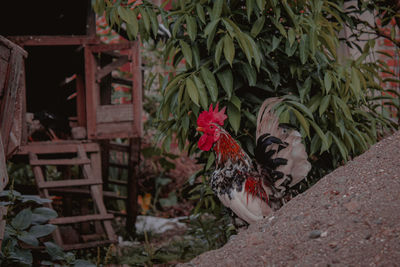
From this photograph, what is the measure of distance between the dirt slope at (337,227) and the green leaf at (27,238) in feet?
3.05

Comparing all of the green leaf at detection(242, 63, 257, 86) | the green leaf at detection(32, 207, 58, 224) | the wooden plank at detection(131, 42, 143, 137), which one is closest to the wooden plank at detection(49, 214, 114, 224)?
the wooden plank at detection(131, 42, 143, 137)

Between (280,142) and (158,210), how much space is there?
4.40 m

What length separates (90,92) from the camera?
518 centimetres

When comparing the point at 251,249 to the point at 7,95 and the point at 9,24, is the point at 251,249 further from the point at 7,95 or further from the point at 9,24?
the point at 9,24

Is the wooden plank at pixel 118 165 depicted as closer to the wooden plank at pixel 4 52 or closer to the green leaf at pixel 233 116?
the green leaf at pixel 233 116

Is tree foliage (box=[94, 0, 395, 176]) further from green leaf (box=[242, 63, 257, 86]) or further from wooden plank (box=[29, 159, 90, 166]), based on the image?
wooden plank (box=[29, 159, 90, 166])

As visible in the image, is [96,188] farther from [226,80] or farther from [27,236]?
[226,80]

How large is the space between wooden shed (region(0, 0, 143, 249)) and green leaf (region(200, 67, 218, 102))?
2.13 metres

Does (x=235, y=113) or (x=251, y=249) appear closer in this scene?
(x=251, y=249)

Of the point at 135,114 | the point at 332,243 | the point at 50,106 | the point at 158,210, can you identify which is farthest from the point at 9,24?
the point at 332,243

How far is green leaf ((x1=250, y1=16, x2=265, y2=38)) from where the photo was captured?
306 cm

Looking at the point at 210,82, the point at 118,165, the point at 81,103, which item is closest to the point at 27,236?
the point at 210,82

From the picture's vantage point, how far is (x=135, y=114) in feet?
17.7

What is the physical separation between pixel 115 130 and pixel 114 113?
0.20 metres
